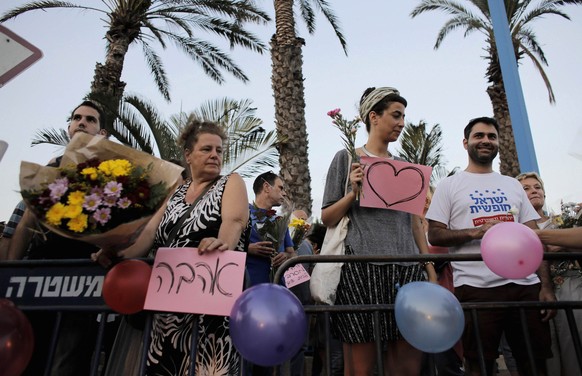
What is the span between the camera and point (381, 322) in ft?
8.15

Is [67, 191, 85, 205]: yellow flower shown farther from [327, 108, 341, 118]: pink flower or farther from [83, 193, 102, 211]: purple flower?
[327, 108, 341, 118]: pink flower

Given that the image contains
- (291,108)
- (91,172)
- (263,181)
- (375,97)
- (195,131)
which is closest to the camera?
(91,172)

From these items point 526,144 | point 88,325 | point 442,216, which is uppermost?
point 526,144

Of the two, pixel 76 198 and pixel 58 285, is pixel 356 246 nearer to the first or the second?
pixel 76 198

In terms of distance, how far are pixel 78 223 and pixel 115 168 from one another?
0.92ft

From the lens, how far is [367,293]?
2549 millimetres

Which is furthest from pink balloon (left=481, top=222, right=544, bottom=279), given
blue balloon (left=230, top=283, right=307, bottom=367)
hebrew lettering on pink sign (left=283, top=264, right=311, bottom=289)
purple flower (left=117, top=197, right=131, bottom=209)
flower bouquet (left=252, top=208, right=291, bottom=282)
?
hebrew lettering on pink sign (left=283, top=264, right=311, bottom=289)

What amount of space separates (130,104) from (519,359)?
10025mm

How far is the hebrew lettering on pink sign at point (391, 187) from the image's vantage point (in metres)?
2.63

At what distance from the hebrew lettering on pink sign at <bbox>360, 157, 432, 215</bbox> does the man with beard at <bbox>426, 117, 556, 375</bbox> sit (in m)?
0.51

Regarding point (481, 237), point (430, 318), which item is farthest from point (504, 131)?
point (430, 318)

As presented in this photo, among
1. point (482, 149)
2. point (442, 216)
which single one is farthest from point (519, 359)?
point (482, 149)

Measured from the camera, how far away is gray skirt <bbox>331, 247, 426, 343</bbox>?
97.4 inches

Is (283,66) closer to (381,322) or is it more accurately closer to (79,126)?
(79,126)
